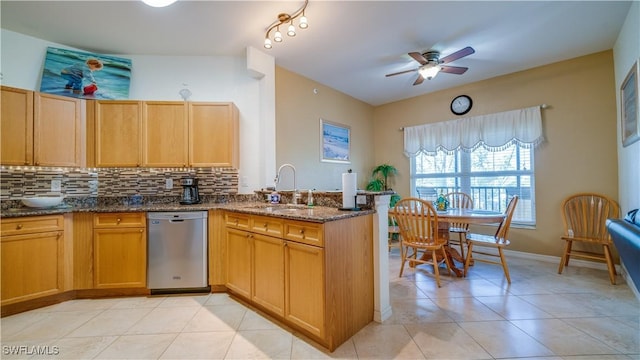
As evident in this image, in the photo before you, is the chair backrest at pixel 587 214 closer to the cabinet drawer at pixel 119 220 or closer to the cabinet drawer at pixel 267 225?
the cabinet drawer at pixel 267 225

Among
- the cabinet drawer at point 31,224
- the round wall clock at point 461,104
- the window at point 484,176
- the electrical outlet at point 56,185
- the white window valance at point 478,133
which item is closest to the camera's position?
the cabinet drawer at point 31,224

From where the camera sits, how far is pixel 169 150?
2.90 m

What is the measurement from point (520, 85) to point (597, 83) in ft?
2.63

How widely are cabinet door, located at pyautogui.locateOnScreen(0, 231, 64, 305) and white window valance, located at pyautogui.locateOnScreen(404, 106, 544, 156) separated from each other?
5159 mm

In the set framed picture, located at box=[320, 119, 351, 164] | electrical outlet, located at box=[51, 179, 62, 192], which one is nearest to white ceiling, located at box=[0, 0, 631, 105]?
framed picture, located at box=[320, 119, 351, 164]

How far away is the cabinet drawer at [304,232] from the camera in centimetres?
167

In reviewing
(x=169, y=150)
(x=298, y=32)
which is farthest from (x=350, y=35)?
(x=169, y=150)

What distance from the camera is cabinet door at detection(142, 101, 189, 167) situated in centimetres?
286

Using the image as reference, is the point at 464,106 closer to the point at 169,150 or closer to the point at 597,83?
the point at 597,83

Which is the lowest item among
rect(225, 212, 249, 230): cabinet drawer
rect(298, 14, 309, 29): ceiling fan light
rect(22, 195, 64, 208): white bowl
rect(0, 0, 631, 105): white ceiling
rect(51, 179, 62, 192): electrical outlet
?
rect(225, 212, 249, 230): cabinet drawer

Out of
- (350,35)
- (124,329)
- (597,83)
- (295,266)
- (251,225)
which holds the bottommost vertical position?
(124,329)

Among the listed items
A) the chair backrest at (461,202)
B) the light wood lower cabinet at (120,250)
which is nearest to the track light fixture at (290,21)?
the light wood lower cabinet at (120,250)

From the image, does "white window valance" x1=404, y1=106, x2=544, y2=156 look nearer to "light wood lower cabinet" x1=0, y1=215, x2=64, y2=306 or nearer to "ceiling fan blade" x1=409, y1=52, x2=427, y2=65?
"ceiling fan blade" x1=409, y1=52, x2=427, y2=65

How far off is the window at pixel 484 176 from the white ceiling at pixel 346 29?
137cm
